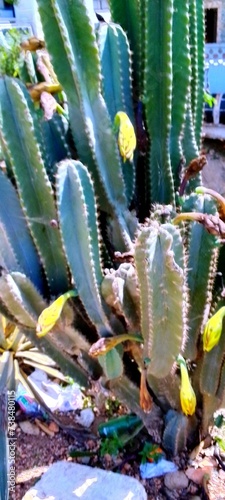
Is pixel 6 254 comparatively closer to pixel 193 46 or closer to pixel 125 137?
pixel 125 137

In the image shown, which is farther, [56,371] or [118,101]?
[56,371]

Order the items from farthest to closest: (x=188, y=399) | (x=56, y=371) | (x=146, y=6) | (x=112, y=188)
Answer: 1. (x=56, y=371)
2. (x=112, y=188)
3. (x=146, y=6)
4. (x=188, y=399)

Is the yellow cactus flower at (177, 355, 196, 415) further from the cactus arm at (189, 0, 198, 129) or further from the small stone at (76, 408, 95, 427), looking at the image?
the cactus arm at (189, 0, 198, 129)

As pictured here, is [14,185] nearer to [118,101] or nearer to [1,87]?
[1,87]

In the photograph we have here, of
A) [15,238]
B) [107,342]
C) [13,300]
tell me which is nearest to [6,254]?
[15,238]

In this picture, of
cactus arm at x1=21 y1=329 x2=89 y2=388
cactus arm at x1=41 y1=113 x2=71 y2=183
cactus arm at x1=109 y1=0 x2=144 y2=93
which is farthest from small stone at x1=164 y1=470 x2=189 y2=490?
cactus arm at x1=109 y1=0 x2=144 y2=93

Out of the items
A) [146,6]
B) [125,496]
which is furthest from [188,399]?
[146,6]

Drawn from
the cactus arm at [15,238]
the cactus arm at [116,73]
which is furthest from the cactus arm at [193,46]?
the cactus arm at [15,238]
